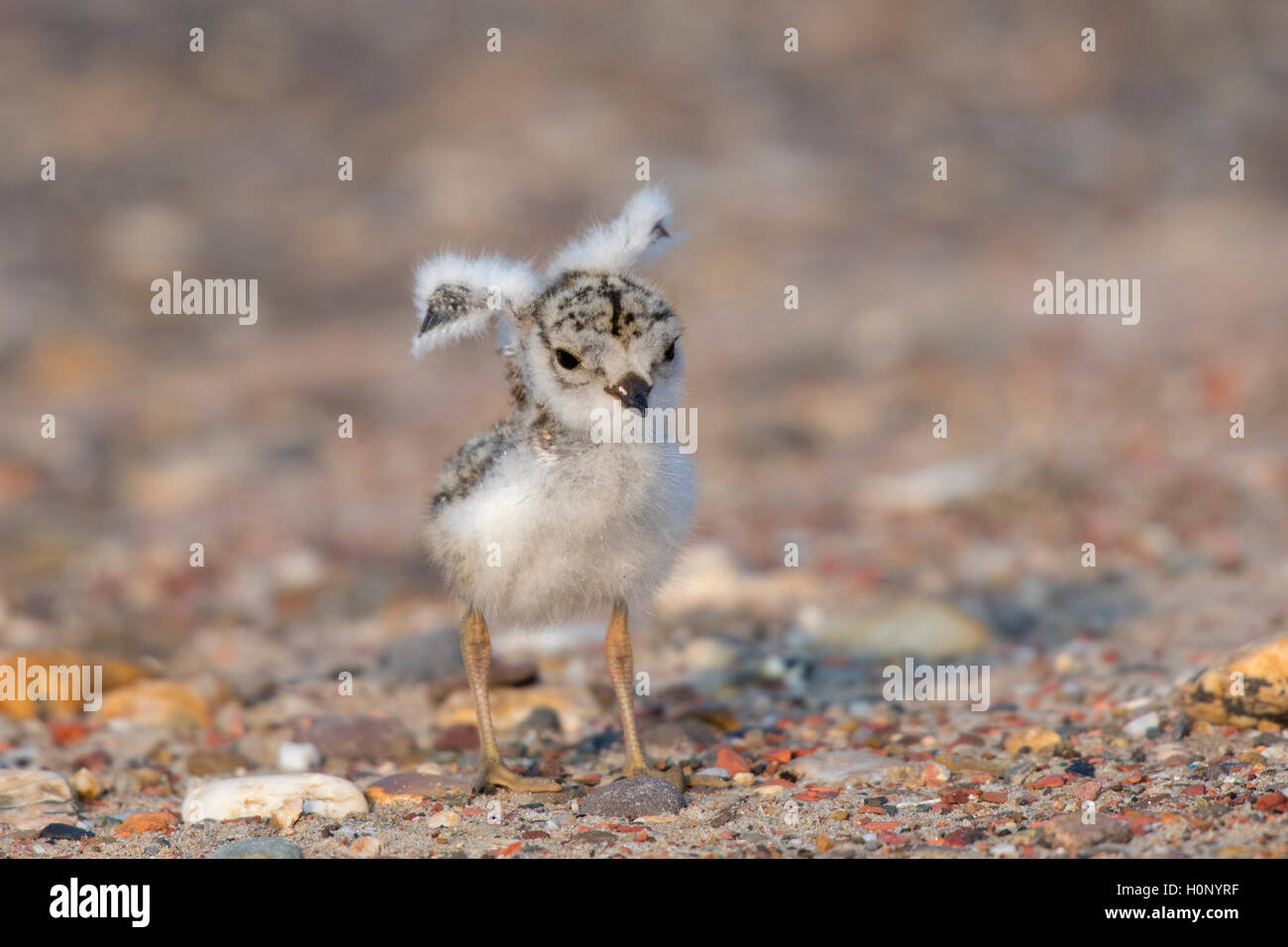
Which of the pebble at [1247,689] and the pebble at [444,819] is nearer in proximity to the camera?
the pebble at [444,819]

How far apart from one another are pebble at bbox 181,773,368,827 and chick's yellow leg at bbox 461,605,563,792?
43 centimetres

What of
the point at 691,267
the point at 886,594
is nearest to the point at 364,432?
the point at 691,267

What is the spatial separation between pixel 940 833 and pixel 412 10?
1599cm

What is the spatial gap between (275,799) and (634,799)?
1.12m

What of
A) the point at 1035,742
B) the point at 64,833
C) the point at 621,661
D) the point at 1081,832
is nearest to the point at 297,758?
the point at 64,833

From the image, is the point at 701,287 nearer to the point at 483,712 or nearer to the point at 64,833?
the point at 483,712

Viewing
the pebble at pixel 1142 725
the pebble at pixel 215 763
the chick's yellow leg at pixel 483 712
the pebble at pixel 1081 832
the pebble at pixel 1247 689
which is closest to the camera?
the pebble at pixel 1081 832

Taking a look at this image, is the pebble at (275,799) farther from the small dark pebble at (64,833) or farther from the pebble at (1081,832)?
the pebble at (1081,832)

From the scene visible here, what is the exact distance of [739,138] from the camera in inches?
631

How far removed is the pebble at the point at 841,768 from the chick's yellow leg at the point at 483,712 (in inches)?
32.4

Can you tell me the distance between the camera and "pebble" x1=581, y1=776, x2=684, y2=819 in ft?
14.5

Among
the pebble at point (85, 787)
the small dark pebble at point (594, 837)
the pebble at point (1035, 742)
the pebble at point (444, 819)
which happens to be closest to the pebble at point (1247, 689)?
the pebble at point (1035, 742)

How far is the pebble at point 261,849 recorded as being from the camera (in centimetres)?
410

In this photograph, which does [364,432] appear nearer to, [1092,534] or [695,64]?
[1092,534]
